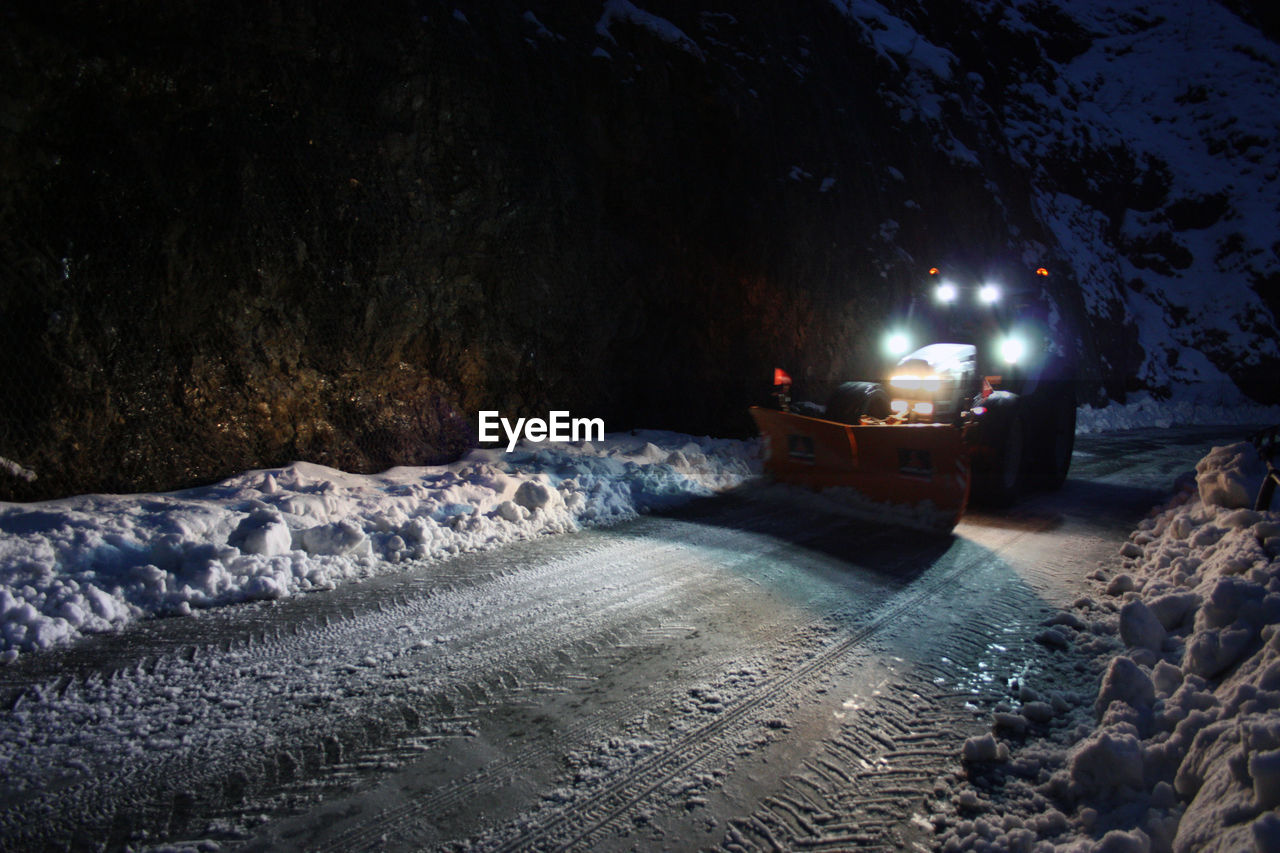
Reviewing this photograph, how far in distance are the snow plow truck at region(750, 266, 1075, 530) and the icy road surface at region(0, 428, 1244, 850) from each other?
155cm

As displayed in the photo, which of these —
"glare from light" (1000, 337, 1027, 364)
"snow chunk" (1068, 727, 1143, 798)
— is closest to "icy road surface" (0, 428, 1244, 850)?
"snow chunk" (1068, 727, 1143, 798)

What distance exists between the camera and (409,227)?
7.42 meters

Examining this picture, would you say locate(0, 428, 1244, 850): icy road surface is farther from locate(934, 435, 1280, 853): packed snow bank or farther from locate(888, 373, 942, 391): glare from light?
locate(888, 373, 942, 391): glare from light

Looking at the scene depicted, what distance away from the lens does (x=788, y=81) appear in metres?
13.5

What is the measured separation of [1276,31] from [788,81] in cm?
3432

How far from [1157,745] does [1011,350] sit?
6.10 metres

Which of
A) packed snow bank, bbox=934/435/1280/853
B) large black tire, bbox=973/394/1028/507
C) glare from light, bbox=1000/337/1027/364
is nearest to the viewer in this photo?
packed snow bank, bbox=934/435/1280/853

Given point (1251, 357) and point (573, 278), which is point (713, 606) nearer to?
point (573, 278)

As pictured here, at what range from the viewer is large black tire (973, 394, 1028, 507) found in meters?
6.89

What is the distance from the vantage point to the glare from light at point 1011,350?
7527 mm

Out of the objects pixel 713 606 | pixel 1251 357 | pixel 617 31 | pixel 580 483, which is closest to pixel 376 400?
pixel 580 483

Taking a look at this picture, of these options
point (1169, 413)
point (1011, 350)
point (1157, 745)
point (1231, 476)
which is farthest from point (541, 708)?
point (1169, 413)

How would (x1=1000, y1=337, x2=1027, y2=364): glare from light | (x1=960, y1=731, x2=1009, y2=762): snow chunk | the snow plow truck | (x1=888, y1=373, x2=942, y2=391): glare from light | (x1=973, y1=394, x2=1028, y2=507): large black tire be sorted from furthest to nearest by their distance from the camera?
1. (x1=1000, y1=337, x2=1027, y2=364): glare from light
2. (x1=888, y1=373, x2=942, y2=391): glare from light
3. (x1=973, y1=394, x2=1028, y2=507): large black tire
4. the snow plow truck
5. (x1=960, y1=731, x2=1009, y2=762): snow chunk

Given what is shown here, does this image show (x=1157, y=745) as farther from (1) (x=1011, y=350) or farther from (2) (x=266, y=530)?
(1) (x=1011, y=350)
